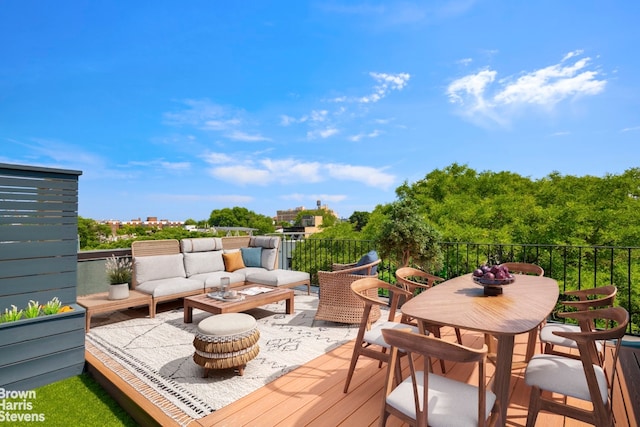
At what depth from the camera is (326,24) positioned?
754 centimetres

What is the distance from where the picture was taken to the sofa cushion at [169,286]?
457cm

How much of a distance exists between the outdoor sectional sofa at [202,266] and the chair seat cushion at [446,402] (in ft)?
12.5

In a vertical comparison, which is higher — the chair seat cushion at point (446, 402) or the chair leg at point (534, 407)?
the chair seat cushion at point (446, 402)

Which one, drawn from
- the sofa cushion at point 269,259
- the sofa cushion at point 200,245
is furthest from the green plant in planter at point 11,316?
the sofa cushion at point 269,259

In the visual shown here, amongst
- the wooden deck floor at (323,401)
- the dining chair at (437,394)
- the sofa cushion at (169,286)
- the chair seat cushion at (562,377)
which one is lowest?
the wooden deck floor at (323,401)

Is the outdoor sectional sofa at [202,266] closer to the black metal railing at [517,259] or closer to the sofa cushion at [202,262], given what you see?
the sofa cushion at [202,262]

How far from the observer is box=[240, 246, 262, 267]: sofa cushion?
20.3 ft

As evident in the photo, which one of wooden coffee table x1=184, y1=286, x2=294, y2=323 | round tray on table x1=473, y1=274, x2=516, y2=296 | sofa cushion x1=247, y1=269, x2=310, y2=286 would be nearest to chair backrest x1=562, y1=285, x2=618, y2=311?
round tray on table x1=473, y1=274, x2=516, y2=296

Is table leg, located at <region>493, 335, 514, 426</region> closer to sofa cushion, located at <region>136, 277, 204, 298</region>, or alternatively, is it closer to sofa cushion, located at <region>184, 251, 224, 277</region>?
sofa cushion, located at <region>136, 277, 204, 298</region>

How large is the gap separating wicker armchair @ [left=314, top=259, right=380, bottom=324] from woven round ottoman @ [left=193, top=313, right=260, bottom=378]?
143 cm

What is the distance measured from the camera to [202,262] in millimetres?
5641

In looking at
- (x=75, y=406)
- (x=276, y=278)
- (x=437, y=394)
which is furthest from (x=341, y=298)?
(x=75, y=406)

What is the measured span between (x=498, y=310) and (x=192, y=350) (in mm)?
3048

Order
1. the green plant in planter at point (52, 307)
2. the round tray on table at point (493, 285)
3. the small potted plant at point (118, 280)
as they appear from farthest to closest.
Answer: the small potted plant at point (118, 280), the green plant in planter at point (52, 307), the round tray on table at point (493, 285)
